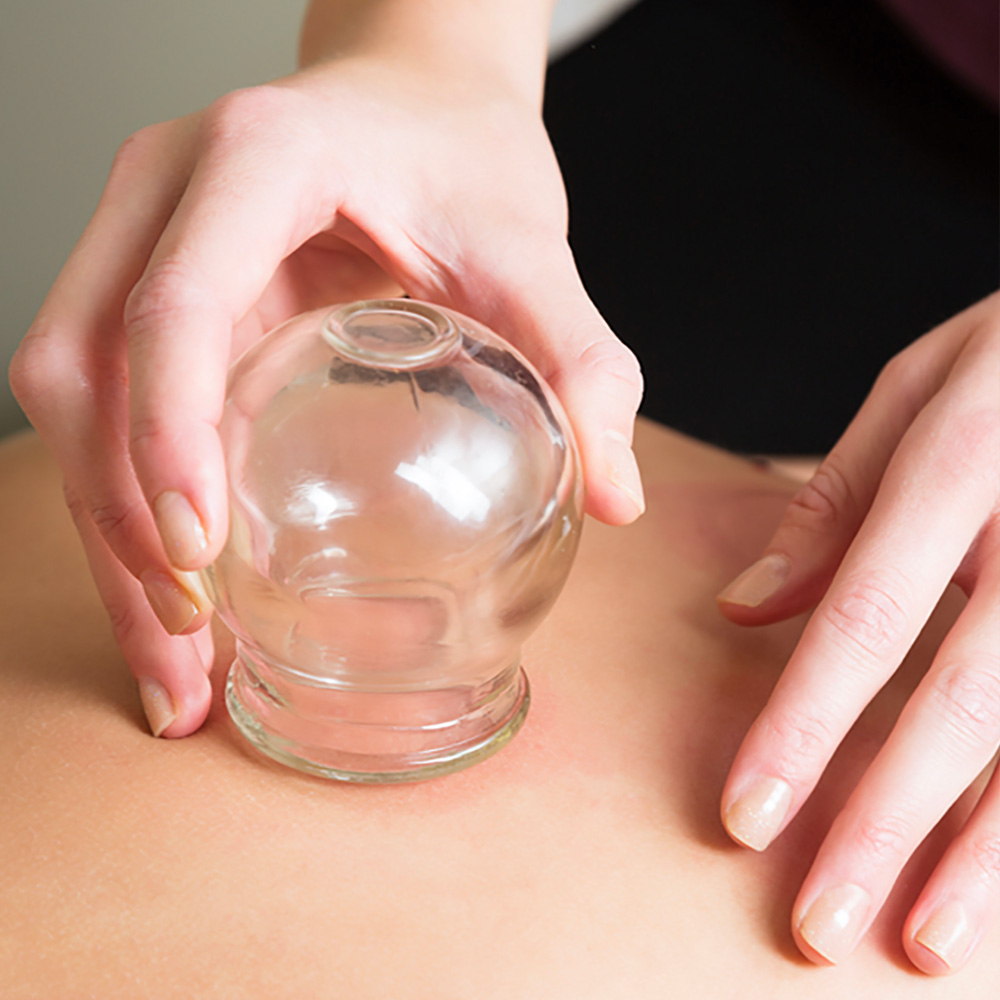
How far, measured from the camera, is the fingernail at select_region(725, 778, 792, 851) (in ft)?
1.88

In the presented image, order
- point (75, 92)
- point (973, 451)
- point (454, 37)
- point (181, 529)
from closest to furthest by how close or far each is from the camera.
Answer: point (181, 529)
point (973, 451)
point (454, 37)
point (75, 92)

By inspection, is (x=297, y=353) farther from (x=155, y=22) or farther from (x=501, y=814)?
(x=155, y=22)

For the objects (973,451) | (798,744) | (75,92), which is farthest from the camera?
(75,92)

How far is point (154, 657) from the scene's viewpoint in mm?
615

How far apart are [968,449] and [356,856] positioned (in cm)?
44

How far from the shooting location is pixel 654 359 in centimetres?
156

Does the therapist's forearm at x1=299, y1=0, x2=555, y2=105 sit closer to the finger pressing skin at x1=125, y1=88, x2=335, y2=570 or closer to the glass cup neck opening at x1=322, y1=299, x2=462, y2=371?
the finger pressing skin at x1=125, y1=88, x2=335, y2=570

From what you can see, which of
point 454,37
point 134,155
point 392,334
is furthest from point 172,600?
point 454,37

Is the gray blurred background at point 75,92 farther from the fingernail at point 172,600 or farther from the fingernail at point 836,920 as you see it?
the fingernail at point 836,920

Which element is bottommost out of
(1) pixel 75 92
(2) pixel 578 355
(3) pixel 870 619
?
(1) pixel 75 92

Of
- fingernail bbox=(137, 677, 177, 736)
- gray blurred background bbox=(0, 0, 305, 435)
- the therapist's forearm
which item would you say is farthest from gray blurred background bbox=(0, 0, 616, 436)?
fingernail bbox=(137, 677, 177, 736)

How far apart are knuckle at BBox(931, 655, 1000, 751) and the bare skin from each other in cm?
6

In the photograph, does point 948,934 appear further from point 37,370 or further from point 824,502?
point 37,370

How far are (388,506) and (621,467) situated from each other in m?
0.13
